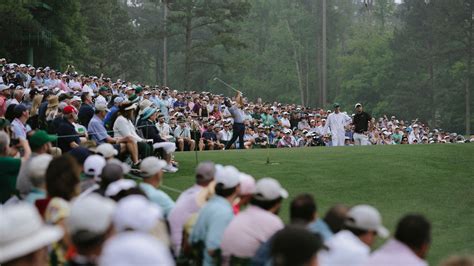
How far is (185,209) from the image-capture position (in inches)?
356

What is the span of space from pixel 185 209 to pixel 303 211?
1.94m

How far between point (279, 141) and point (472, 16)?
46.4m

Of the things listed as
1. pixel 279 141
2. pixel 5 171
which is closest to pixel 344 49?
pixel 279 141

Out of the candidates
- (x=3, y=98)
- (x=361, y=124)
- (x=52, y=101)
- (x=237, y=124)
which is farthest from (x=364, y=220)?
(x=361, y=124)

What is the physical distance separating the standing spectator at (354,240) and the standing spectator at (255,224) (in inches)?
33.1

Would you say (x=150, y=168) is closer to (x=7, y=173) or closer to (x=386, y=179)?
(x=7, y=173)

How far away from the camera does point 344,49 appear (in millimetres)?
111125

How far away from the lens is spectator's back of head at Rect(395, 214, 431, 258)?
629cm

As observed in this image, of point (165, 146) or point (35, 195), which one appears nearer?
point (35, 195)

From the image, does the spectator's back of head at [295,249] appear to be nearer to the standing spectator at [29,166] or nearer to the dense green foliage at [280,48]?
the standing spectator at [29,166]

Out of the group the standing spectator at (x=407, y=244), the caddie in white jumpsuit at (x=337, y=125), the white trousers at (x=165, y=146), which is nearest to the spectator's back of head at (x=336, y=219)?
the standing spectator at (x=407, y=244)

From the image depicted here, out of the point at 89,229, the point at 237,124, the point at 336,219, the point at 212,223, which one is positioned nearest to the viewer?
the point at 89,229

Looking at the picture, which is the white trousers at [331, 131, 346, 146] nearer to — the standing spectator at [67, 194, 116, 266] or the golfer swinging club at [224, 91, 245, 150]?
the golfer swinging club at [224, 91, 245, 150]

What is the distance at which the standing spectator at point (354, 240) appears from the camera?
5992 mm
